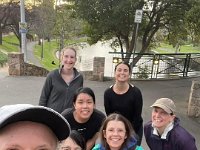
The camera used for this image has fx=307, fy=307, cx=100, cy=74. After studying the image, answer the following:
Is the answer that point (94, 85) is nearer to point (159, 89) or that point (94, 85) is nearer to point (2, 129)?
point (159, 89)

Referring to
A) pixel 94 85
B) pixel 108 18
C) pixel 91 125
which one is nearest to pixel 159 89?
pixel 94 85

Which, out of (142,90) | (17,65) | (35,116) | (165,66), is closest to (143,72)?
(165,66)

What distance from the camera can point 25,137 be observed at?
4.03ft

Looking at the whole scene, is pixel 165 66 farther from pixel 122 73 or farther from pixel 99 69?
pixel 122 73

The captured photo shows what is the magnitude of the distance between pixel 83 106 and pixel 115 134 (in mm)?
577

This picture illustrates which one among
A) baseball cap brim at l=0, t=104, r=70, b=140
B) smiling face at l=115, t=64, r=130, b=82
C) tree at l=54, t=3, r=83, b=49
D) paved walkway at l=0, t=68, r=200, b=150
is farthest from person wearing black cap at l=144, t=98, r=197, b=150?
tree at l=54, t=3, r=83, b=49

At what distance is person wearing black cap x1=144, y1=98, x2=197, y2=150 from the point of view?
3.37 metres

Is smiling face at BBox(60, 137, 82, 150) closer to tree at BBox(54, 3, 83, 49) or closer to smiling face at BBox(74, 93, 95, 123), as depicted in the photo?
smiling face at BBox(74, 93, 95, 123)

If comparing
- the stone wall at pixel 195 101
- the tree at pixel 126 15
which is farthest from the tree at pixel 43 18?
the stone wall at pixel 195 101

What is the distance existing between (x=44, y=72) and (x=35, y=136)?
12131 mm

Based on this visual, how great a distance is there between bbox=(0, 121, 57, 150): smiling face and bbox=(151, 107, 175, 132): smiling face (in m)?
2.43

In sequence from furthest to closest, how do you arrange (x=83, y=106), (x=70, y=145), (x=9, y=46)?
(x=9, y=46) < (x=83, y=106) < (x=70, y=145)

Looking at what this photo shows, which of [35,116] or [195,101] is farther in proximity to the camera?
[195,101]

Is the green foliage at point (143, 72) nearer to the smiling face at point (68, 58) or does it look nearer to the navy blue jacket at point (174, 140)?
the smiling face at point (68, 58)
